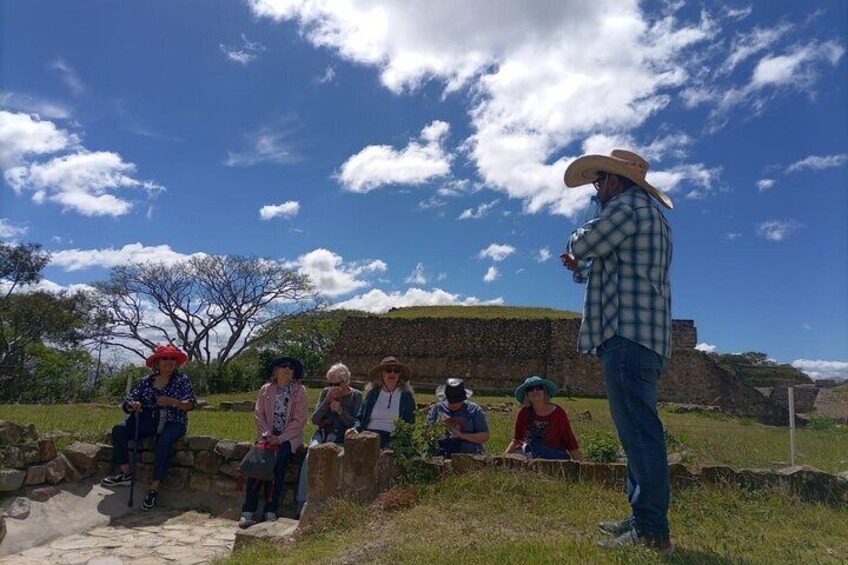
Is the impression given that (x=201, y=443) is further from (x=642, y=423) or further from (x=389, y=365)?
(x=642, y=423)

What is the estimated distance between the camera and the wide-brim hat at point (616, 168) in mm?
3273

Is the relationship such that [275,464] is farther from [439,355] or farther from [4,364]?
[439,355]

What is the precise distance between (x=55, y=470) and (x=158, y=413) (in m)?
1.00

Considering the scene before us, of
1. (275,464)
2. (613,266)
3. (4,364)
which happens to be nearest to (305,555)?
(275,464)

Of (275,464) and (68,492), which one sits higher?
(275,464)

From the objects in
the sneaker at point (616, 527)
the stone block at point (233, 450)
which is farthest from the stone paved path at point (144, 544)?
the sneaker at point (616, 527)

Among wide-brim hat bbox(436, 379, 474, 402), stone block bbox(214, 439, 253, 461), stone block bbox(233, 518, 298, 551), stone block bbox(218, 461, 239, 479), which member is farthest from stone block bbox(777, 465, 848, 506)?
stone block bbox(218, 461, 239, 479)

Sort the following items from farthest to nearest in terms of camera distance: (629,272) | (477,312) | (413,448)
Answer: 1. (477,312)
2. (413,448)
3. (629,272)

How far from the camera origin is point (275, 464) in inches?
221

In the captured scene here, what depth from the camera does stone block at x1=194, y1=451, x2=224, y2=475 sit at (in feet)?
20.9

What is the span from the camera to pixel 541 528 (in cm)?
355

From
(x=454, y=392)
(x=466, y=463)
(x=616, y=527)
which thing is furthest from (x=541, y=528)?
(x=454, y=392)

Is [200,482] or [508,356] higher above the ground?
[508,356]

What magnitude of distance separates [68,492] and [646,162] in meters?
5.67
